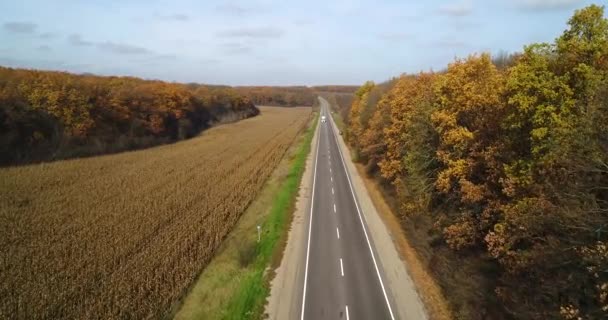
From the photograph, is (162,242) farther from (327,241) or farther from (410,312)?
(410,312)

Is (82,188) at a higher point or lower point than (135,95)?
lower

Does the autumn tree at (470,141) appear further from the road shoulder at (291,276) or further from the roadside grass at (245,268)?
the roadside grass at (245,268)

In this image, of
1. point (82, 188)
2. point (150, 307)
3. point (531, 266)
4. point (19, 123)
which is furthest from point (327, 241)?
point (19, 123)

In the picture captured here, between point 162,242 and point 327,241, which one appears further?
point 327,241

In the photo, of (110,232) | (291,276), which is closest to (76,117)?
(110,232)

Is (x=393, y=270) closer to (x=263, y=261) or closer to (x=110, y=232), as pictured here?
(x=263, y=261)

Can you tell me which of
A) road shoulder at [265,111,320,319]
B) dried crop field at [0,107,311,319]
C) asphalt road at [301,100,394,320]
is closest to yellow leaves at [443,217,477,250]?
asphalt road at [301,100,394,320]

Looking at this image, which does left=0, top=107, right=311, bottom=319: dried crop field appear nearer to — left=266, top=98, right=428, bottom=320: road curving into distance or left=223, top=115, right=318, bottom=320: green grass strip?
left=223, top=115, right=318, bottom=320: green grass strip
